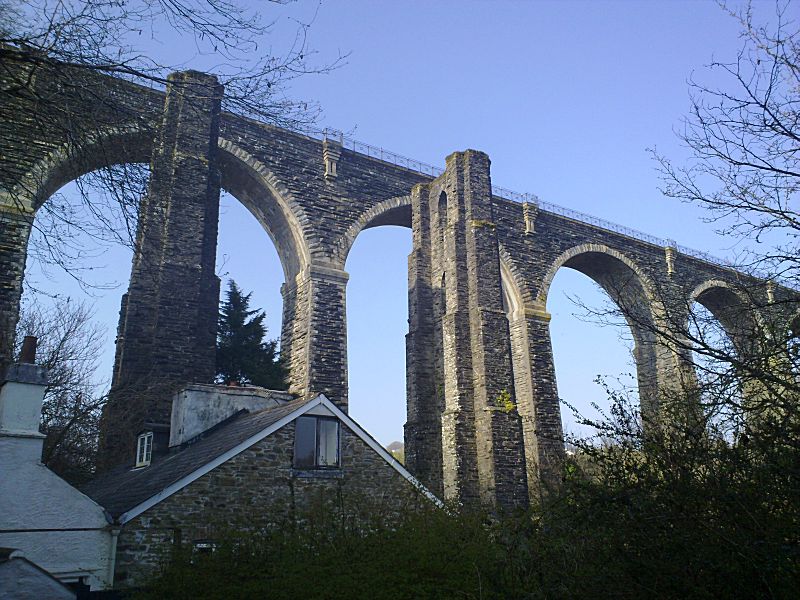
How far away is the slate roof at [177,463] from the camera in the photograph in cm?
866

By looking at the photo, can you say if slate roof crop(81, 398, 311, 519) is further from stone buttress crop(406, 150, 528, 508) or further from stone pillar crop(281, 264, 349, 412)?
stone buttress crop(406, 150, 528, 508)

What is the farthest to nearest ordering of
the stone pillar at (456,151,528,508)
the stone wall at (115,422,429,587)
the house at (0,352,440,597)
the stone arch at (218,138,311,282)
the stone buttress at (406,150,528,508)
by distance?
the stone arch at (218,138,311,282) < the stone buttress at (406,150,528,508) < the stone pillar at (456,151,528,508) < the stone wall at (115,422,429,587) < the house at (0,352,440,597)

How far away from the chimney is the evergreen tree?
8.55m

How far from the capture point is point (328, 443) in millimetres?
9562

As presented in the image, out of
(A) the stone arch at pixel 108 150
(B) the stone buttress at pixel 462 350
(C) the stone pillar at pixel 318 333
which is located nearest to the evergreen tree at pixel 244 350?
(C) the stone pillar at pixel 318 333

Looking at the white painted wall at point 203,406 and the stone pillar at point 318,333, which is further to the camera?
the stone pillar at point 318,333

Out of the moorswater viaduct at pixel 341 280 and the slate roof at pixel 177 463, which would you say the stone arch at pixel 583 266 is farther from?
the slate roof at pixel 177 463

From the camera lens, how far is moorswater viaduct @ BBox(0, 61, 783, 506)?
1288 centimetres

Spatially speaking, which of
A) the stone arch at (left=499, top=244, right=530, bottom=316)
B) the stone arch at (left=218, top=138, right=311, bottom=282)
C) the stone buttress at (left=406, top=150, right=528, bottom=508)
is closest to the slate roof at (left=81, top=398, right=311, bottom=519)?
the stone buttress at (left=406, top=150, right=528, bottom=508)

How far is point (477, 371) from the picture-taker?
54.2 ft

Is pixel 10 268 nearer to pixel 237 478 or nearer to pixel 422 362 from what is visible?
pixel 237 478

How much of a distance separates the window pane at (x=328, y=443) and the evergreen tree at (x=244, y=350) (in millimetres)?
6994

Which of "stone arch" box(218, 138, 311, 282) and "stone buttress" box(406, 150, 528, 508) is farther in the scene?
Answer: "stone arch" box(218, 138, 311, 282)

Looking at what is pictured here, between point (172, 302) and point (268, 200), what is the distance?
504cm
